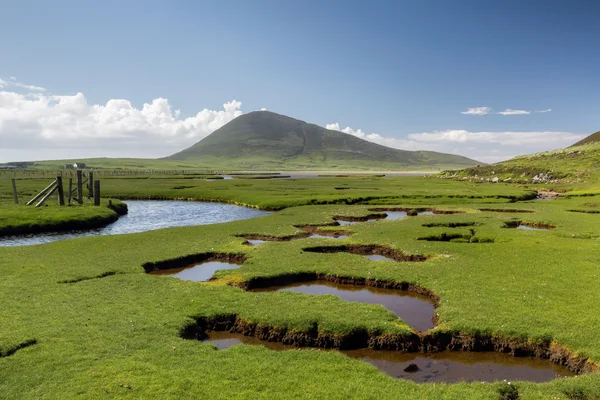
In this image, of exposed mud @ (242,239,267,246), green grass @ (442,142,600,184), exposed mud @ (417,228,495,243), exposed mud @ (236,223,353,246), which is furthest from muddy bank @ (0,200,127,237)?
green grass @ (442,142,600,184)

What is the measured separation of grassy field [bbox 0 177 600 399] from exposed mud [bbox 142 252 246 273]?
1.86 ft

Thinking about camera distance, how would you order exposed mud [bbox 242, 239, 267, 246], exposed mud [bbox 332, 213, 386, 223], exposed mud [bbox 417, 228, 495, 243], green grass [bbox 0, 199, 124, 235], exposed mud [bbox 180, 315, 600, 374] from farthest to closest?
exposed mud [bbox 332, 213, 386, 223] < green grass [bbox 0, 199, 124, 235] < exposed mud [bbox 242, 239, 267, 246] < exposed mud [bbox 417, 228, 495, 243] < exposed mud [bbox 180, 315, 600, 374]

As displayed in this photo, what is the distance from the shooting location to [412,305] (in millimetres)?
25312

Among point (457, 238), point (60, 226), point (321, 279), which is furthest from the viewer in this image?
point (60, 226)

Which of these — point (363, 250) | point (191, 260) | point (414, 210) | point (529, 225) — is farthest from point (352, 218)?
point (191, 260)

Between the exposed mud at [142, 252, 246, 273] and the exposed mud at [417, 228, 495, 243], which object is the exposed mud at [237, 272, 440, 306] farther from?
the exposed mud at [417, 228, 495, 243]

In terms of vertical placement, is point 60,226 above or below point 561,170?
below

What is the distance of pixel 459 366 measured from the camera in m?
18.0

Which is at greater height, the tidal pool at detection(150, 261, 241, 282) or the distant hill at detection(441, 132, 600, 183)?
the distant hill at detection(441, 132, 600, 183)

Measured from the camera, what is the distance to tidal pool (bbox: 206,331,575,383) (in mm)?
17016

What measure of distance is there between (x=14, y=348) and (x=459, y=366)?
20351mm

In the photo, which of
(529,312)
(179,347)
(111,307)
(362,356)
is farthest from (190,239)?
(529,312)

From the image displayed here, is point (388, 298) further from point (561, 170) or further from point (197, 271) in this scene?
point (561, 170)

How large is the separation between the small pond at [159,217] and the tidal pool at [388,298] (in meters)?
32.8
